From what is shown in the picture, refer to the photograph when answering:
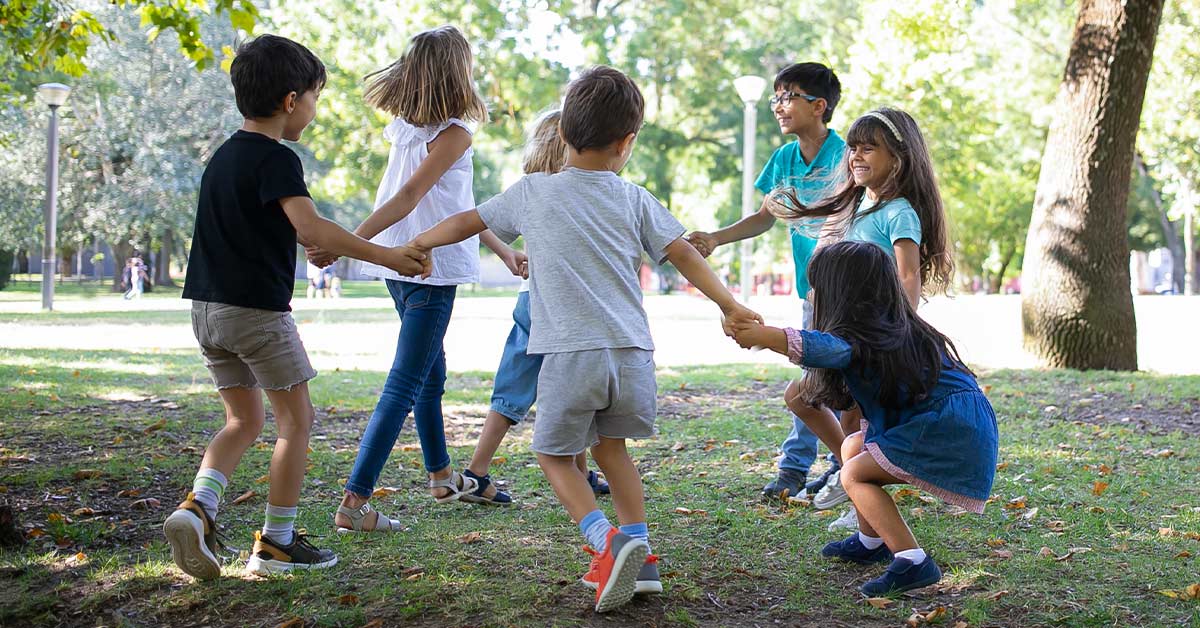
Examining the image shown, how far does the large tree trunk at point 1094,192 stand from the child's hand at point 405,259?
8282 millimetres

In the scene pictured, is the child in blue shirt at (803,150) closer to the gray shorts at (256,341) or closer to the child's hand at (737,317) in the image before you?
the child's hand at (737,317)

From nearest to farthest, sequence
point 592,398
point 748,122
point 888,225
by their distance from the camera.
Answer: point 592,398, point 888,225, point 748,122

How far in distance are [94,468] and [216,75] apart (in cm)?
3260

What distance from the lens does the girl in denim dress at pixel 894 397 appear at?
3451 millimetres

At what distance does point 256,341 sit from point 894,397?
2.08 meters

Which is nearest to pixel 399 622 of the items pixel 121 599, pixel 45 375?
pixel 121 599

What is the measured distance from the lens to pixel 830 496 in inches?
191

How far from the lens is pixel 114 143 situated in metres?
35.5

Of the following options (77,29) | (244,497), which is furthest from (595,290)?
(77,29)

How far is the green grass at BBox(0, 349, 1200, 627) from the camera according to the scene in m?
3.35

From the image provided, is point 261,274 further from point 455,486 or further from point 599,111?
point 455,486

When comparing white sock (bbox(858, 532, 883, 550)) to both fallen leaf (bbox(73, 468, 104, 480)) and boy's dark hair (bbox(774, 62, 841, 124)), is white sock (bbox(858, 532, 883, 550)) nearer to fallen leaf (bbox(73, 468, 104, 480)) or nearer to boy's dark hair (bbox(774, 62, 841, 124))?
boy's dark hair (bbox(774, 62, 841, 124))

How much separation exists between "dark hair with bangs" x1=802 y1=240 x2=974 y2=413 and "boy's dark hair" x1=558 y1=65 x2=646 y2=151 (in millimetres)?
802

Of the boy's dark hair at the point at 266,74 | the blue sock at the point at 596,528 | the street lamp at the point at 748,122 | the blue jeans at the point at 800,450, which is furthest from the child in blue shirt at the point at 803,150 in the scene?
the street lamp at the point at 748,122
